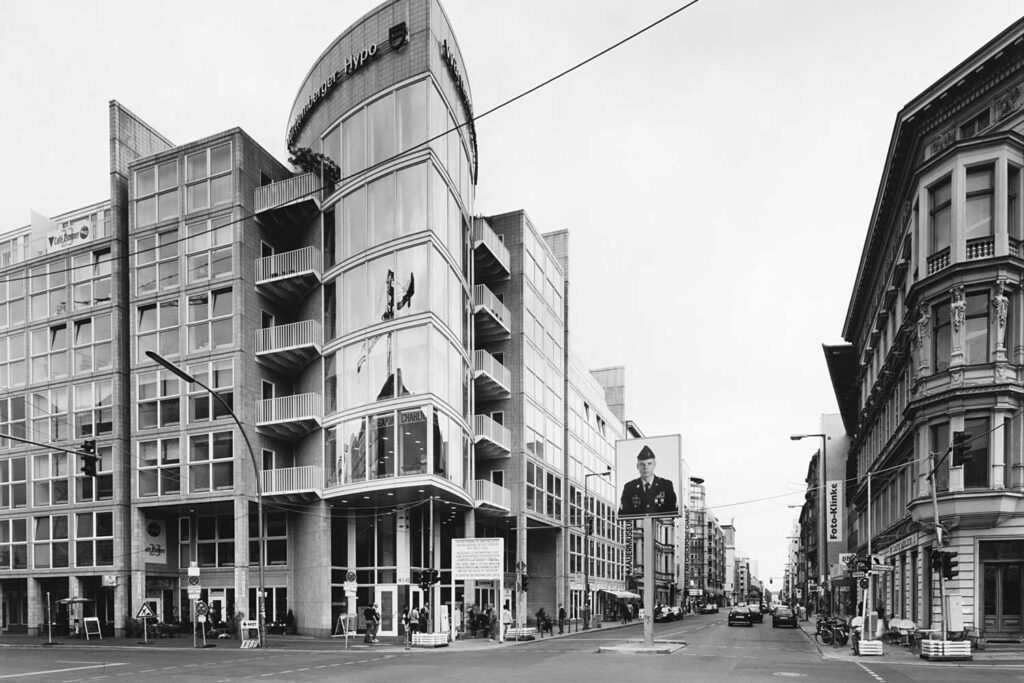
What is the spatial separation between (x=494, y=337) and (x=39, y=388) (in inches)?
1014

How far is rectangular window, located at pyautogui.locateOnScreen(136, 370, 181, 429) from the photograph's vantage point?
41.7 m

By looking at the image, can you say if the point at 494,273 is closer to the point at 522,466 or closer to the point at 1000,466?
the point at 522,466

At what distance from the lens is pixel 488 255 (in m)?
49.3

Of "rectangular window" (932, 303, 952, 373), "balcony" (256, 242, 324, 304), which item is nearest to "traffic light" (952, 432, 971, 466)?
"rectangular window" (932, 303, 952, 373)

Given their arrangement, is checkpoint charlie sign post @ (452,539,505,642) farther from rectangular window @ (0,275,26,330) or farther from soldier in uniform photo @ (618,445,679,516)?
rectangular window @ (0,275,26,330)

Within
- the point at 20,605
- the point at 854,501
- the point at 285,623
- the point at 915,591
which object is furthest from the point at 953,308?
the point at 20,605

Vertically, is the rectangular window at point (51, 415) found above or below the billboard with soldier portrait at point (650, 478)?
above

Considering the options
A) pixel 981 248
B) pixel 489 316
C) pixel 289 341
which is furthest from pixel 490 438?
pixel 981 248

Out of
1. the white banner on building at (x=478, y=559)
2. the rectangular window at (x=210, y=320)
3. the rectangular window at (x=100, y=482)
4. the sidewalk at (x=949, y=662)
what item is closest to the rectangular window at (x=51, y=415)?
the rectangular window at (x=100, y=482)

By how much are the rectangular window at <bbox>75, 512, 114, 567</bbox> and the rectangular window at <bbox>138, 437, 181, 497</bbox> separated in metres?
2.55

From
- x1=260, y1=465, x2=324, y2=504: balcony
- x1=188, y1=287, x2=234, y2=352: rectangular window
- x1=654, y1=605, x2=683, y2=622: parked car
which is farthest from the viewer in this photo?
x1=654, y1=605, x2=683, y2=622: parked car

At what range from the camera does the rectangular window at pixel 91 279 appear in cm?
4459

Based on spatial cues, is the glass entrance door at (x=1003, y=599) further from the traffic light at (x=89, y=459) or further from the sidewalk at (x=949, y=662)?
the traffic light at (x=89, y=459)

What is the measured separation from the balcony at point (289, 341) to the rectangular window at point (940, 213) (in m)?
27.3
